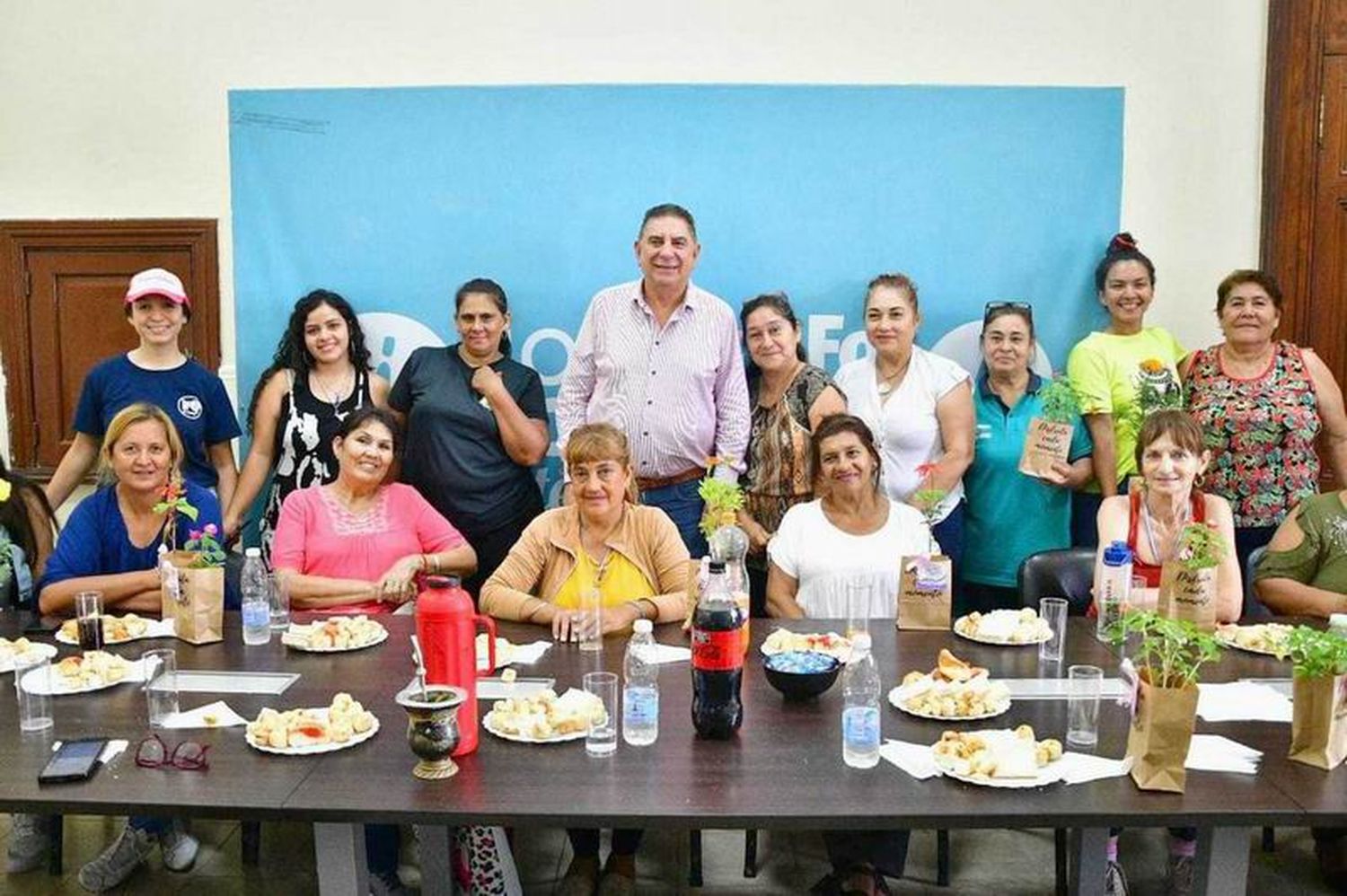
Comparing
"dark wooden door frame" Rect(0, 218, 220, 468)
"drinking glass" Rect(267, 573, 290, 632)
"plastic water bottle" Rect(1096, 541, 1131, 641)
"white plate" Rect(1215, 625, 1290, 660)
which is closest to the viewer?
"white plate" Rect(1215, 625, 1290, 660)

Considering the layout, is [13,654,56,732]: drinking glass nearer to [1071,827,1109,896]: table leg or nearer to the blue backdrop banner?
[1071,827,1109,896]: table leg

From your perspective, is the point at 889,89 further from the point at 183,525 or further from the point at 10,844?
the point at 10,844

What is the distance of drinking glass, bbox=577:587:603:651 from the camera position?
2578mm

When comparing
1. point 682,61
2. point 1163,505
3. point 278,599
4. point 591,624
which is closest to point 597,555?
point 591,624

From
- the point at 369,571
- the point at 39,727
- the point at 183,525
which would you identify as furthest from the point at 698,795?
the point at 183,525

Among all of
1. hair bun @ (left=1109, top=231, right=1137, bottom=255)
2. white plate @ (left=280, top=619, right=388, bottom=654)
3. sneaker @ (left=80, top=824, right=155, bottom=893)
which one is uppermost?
hair bun @ (left=1109, top=231, right=1137, bottom=255)

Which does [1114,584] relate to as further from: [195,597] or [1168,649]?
[195,597]

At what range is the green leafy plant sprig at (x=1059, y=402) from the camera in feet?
11.6

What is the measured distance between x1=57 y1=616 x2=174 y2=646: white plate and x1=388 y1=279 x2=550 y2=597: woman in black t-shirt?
3.85 feet

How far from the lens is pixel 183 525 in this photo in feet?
10.1

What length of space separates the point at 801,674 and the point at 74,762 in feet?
4.23

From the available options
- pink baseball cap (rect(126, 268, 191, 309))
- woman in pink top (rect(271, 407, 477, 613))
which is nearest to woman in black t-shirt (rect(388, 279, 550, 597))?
woman in pink top (rect(271, 407, 477, 613))

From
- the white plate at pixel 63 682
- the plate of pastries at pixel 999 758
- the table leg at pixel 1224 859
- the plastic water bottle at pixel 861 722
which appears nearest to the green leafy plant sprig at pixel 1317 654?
the table leg at pixel 1224 859

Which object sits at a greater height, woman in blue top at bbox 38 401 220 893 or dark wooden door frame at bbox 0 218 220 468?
dark wooden door frame at bbox 0 218 220 468
